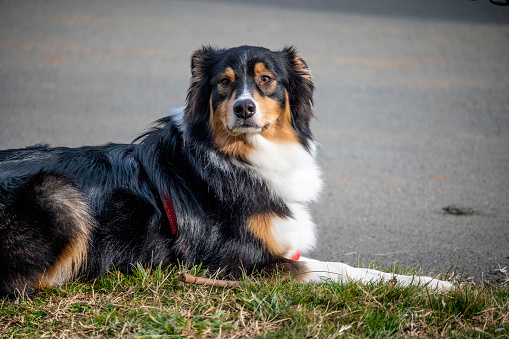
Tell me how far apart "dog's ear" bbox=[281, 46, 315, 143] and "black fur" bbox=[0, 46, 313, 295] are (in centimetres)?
37

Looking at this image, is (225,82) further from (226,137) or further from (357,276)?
(357,276)

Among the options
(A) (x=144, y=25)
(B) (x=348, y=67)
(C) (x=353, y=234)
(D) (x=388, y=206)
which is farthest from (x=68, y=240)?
(A) (x=144, y=25)

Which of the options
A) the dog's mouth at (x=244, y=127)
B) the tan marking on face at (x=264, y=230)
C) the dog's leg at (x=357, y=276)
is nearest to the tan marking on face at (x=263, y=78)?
the dog's mouth at (x=244, y=127)

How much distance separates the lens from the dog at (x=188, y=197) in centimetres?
329

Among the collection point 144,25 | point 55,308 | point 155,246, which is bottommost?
point 55,308

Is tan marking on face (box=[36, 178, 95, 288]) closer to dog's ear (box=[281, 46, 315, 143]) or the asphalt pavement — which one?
dog's ear (box=[281, 46, 315, 143])

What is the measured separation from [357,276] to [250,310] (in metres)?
0.80

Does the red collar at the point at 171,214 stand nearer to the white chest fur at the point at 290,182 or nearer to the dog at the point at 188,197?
the dog at the point at 188,197

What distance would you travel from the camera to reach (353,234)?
4695 millimetres

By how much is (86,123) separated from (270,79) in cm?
382

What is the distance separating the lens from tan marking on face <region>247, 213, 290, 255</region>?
136 inches

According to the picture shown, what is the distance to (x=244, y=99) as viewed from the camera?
11.6 ft

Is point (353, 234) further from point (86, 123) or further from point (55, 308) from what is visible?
point (86, 123)

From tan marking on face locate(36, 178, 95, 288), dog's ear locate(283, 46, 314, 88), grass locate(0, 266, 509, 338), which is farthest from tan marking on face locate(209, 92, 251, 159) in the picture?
tan marking on face locate(36, 178, 95, 288)
